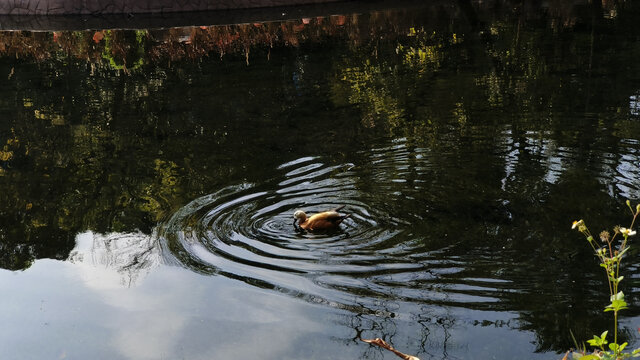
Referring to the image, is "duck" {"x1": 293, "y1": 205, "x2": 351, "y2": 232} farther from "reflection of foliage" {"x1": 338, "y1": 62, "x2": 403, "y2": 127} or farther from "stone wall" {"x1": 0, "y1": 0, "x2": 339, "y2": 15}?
"stone wall" {"x1": 0, "y1": 0, "x2": 339, "y2": 15}

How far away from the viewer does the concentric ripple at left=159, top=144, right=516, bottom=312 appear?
564cm

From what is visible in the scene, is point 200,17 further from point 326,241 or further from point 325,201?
point 326,241

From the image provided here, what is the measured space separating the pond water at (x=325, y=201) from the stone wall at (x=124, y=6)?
29.1 feet

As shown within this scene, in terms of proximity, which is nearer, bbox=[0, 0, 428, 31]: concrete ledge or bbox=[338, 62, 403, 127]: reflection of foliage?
bbox=[338, 62, 403, 127]: reflection of foliage

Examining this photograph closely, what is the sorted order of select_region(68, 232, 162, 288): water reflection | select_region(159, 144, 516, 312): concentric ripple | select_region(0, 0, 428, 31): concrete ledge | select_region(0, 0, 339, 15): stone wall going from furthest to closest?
select_region(0, 0, 339, 15): stone wall < select_region(0, 0, 428, 31): concrete ledge < select_region(68, 232, 162, 288): water reflection < select_region(159, 144, 516, 312): concentric ripple

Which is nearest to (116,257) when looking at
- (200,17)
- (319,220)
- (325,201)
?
(319,220)

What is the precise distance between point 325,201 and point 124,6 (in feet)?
64.3

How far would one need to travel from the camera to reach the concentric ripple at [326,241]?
18.5 ft

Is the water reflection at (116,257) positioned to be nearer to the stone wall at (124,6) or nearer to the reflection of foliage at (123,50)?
the reflection of foliage at (123,50)

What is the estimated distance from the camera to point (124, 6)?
81.4ft

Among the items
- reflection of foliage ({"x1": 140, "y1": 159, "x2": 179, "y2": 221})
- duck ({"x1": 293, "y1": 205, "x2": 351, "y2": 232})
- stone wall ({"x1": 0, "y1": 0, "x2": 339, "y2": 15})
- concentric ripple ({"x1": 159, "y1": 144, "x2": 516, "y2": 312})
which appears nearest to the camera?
concentric ripple ({"x1": 159, "y1": 144, "x2": 516, "y2": 312})

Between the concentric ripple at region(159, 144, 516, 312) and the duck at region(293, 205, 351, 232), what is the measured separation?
0.08 m

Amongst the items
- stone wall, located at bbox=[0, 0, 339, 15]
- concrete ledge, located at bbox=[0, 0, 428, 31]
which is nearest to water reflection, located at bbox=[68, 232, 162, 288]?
concrete ledge, located at bbox=[0, 0, 428, 31]

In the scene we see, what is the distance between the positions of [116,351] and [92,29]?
1928 cm
